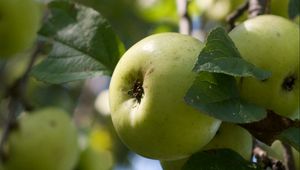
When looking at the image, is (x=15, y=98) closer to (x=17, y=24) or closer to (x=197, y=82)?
(x=17, y=24)

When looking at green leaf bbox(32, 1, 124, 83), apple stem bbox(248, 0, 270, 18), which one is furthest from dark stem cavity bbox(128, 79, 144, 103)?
apple stem bbox(248, 0, 270, 18)

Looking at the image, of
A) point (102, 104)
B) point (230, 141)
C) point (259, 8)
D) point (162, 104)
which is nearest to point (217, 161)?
point (230, 141)

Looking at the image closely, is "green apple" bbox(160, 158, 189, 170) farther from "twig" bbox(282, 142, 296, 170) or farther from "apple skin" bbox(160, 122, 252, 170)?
"twig" bbox(282, 142, 296, 170)

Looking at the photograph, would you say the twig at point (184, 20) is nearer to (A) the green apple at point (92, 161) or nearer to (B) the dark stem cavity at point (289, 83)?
(B) the dark stem cavity at point (289, 83)

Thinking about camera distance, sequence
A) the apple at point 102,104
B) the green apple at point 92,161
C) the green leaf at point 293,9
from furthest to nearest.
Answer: the apple at point 102,104
the green apple at point 92,161
the green leaf at point 293,9

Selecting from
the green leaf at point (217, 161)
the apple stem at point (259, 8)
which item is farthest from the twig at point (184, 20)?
the green leaf at point (217, 161)

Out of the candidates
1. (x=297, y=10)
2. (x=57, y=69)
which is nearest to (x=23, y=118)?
(x=57, y=69)
